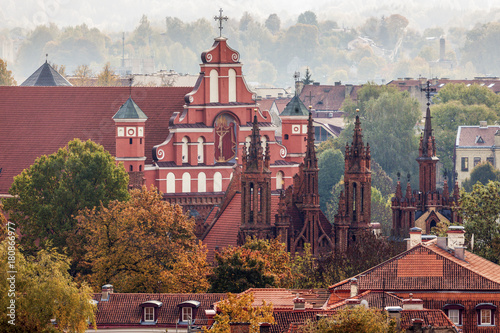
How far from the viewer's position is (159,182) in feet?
449

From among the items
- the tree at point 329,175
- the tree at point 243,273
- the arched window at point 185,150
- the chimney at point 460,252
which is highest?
the tree at point 329,175

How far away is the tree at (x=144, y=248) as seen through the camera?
107438 millimetres

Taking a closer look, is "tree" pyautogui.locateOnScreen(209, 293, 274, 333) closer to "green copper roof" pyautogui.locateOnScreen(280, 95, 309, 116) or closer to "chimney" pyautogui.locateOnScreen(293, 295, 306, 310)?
"chimney" pyautogui.locateOnScreen(293, 295, 306, 310)

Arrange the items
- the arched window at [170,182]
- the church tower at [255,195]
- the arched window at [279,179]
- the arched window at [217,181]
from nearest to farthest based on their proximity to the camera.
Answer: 1. the church tower at [255,195]
2. the arched window at [170,182]
3. the arched window at [217,181]
4. the arched window at [279,179]

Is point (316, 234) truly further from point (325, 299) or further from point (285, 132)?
point (325, 299)

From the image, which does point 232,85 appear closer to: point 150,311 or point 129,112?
point 129,112

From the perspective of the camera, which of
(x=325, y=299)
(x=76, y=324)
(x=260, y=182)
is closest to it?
Result: (x=76, y=324)

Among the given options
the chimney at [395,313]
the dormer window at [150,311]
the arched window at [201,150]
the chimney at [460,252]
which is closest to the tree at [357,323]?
the chimney at [395,313]

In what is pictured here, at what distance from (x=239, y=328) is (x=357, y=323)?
708cm

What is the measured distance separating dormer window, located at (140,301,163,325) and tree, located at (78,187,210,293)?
1529 cm

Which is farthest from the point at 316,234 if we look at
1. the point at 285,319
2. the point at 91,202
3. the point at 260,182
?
the point at 285,319

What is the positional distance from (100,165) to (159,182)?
1302 centimetres

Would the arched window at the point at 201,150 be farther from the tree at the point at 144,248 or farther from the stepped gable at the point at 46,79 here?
the stepped gable at the point at 46,79

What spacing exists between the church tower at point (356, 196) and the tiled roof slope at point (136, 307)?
98.2 ft
